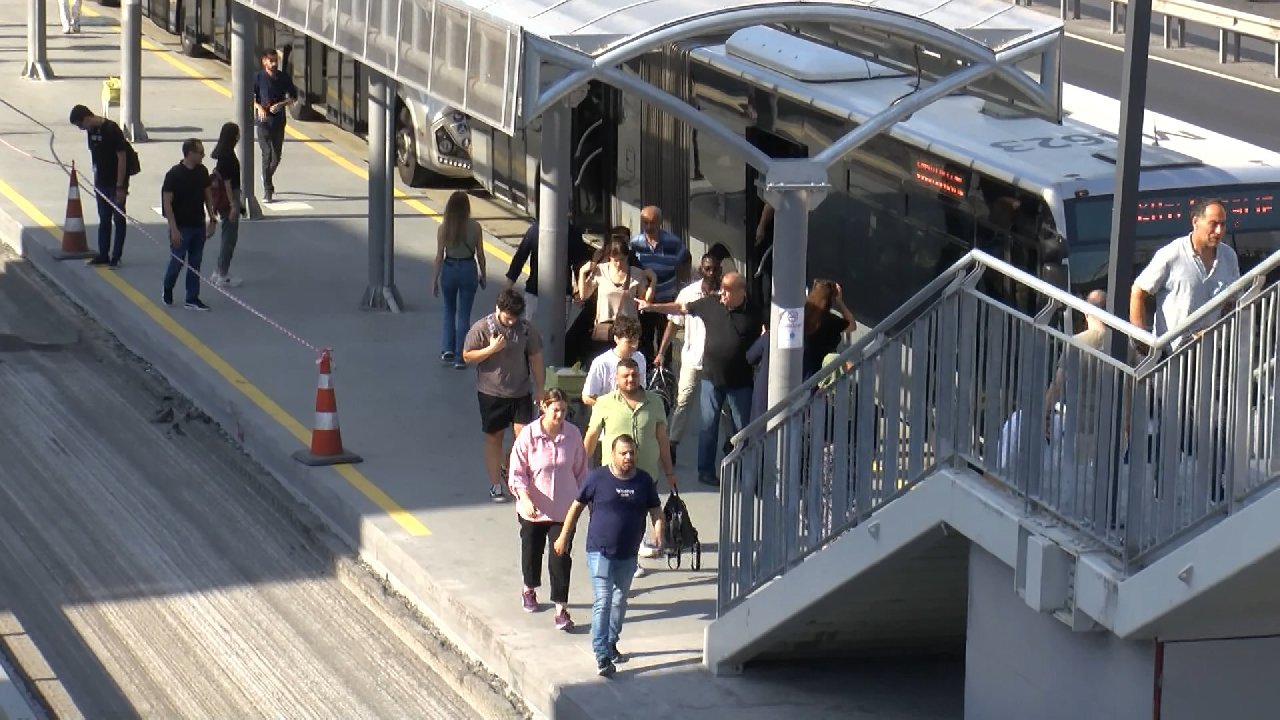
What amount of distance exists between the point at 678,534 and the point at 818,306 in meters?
1.84

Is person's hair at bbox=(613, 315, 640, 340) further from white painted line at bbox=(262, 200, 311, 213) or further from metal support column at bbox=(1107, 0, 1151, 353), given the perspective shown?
white painted line at bbox=(262, 200, 311, 213)

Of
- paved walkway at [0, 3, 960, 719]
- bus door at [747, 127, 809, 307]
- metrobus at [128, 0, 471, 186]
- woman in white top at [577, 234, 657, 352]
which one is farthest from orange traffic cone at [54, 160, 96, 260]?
woman in white top at [577, 234, 657, 352]

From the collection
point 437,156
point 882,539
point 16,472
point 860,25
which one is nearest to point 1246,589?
point 882,539

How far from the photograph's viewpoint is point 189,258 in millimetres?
19453

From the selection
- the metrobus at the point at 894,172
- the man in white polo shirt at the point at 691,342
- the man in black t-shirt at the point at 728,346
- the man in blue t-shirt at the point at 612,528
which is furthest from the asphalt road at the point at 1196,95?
the man in blue t-shirt at the point at 612,528

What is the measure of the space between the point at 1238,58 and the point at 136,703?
2635 centimetres

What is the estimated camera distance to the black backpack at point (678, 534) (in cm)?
1335

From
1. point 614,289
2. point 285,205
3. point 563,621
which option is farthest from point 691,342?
point 285,205

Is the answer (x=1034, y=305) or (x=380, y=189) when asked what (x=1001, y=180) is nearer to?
(x=1034, y=305)

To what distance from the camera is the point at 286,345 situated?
18.5m

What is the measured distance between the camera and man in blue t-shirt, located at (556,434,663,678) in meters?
11.5

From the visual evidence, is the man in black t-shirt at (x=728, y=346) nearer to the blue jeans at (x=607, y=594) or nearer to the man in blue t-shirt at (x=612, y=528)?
the man in blue t-shirt at (x=612, y=528)

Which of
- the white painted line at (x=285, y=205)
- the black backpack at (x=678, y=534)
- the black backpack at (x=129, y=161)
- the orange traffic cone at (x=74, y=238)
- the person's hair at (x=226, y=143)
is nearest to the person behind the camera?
the black backpack at (x=678, y=534)

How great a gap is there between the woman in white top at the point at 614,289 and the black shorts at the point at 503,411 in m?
1.03
